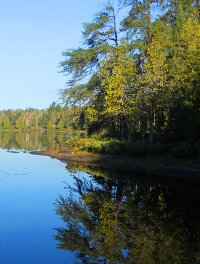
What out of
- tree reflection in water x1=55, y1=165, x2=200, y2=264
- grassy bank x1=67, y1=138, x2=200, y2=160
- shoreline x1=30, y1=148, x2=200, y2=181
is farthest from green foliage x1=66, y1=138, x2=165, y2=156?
tree reflection in water x1=55, y1=165, x2=200, y2=264

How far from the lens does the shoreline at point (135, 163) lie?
25.3 meters

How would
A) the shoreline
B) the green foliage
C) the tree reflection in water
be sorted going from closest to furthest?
the tree reflection in water, the shoreline, the green foliage

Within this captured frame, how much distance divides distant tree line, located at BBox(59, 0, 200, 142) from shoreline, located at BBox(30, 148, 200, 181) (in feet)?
9.95

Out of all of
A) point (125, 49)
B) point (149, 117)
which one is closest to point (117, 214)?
point (149, 117)

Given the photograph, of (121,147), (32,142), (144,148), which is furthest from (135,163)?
(32,142)

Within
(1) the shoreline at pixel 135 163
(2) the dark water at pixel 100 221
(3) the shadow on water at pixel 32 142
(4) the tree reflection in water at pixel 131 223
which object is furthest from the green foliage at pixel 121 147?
(3) the shadow on water at pixel 32 142

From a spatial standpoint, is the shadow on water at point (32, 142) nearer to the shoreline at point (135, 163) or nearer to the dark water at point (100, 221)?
the shoreline at point (135, 163)

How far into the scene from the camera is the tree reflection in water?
954 cm

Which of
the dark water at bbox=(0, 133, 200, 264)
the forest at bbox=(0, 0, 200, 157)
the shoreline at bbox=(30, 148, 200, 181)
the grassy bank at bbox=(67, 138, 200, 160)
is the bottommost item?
the dark water at bbox=(0, 133, 200, 264)

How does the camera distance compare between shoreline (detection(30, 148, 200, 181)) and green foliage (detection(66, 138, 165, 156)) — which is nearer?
shoreline (detection(30, 148, 200, 181))

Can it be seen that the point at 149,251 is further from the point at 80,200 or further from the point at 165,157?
the point at 165,157

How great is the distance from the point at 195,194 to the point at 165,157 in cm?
1116

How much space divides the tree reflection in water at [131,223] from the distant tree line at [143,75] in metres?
9.91

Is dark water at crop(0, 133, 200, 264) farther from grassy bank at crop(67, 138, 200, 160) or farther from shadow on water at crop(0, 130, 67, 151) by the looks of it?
shadow on water at crop(0, 130, 67, 151)
